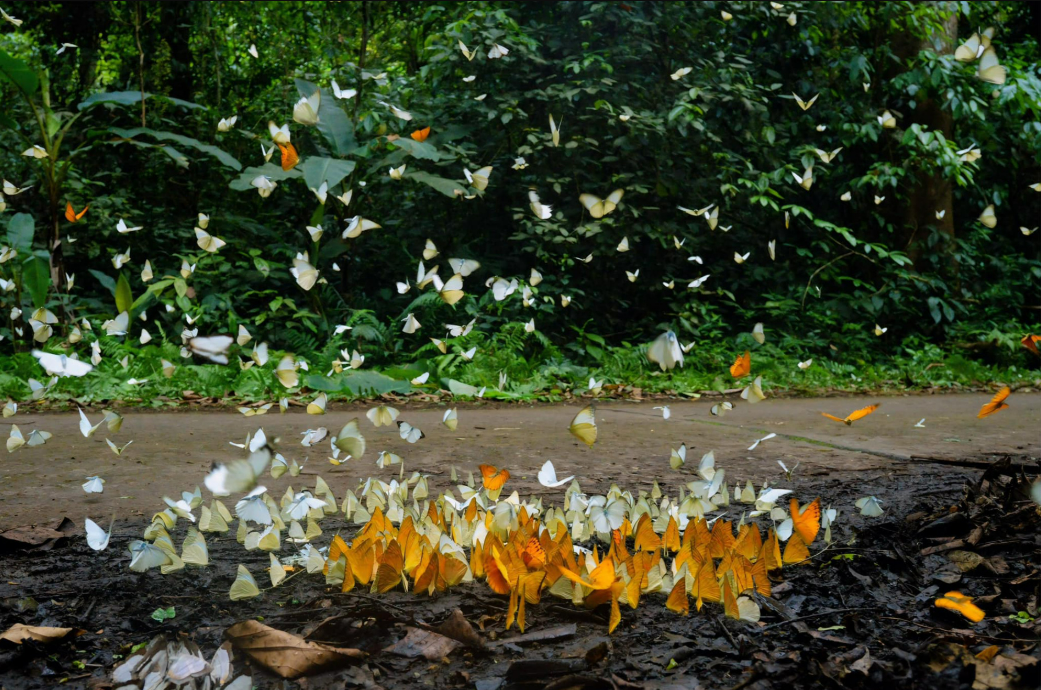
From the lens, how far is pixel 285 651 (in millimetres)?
1011

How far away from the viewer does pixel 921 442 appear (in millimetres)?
2592

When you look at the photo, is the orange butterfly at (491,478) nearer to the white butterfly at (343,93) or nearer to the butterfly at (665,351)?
the butterfly at (665,351)

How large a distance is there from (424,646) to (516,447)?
148 cm

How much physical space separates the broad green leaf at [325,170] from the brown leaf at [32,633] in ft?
13.1

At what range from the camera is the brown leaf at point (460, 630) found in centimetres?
105

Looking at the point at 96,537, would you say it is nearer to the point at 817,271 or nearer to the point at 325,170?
the point at 325,170

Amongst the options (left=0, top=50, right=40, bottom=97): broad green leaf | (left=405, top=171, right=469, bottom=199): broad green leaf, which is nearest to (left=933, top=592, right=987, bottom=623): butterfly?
(left=405, top=171, right=469, bottom=199): broad green leaf

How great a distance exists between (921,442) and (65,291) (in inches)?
197

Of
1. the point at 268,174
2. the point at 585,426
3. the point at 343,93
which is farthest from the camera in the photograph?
the point at 268,174

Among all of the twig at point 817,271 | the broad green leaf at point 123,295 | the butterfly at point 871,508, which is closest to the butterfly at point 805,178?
the twig at point 817,271

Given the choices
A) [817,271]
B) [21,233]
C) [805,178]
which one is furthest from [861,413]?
[21,233]

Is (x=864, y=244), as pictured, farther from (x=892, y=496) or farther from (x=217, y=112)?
(x=217, y=112)

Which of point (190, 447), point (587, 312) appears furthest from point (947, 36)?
point (190, 447)

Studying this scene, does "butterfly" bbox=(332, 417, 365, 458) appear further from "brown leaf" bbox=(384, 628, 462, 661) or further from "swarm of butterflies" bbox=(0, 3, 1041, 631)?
"brown leaf" bbox=(384, 628, 462, 661)
